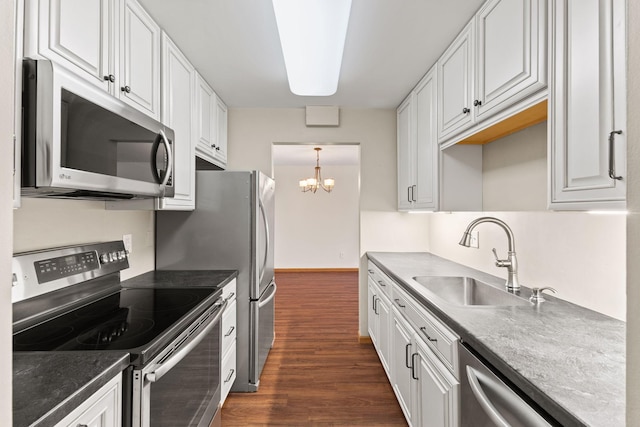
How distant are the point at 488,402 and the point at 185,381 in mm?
1151

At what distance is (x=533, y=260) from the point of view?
1.76 meters

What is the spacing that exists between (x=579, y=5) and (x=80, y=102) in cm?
160

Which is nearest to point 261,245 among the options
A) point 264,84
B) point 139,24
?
point 264,84

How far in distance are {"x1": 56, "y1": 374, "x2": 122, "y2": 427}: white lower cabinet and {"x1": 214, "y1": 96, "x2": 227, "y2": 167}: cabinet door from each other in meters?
2.15

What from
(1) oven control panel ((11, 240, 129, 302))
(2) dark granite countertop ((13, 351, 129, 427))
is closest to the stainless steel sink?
(2) dark granite countertop ((13, 351, 129, 427))

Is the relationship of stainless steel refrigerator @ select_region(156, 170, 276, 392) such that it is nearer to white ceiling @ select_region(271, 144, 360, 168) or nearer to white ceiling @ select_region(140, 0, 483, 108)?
white ceiling @ select_region(140, 0, 483, 108)

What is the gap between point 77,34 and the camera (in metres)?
1.17

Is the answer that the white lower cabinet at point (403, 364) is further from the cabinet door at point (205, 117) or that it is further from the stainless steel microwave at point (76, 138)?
the cabinet door at point (205, 117)

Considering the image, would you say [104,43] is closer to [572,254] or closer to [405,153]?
[572,254]

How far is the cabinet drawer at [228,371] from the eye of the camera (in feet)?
6.59

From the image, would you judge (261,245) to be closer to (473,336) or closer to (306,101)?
(306,101)

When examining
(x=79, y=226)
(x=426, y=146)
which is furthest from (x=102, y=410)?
(x=426, y=146)

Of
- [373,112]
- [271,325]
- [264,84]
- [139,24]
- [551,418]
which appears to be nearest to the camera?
[551,418]

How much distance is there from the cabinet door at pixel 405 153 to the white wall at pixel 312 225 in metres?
3.98
